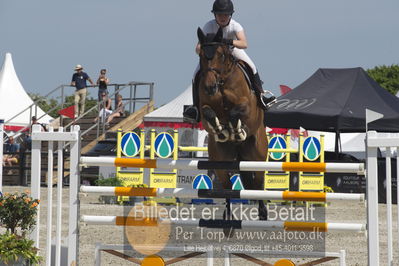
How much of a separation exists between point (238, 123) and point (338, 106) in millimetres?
11512

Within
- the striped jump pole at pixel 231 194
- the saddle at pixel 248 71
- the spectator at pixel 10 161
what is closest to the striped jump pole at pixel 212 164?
the striped jump pole at pixel 231 194

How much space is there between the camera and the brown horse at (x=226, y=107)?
590cm

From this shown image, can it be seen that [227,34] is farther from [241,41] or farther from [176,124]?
[176,124]

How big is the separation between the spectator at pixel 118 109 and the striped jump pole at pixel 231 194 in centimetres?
1735

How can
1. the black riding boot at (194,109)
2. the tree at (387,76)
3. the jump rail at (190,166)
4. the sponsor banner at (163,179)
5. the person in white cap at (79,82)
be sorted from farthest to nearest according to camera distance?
the tree at (387,76)
the person in white cap at (79,82)
the sponsor banner at (163,179)
the black riding boot at (194,109)
the jump rail at (190,166)

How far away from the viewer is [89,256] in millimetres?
7680

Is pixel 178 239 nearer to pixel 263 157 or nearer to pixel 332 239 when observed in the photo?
pixel 332 239

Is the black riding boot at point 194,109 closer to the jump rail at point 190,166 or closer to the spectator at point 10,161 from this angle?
the jump rail at point 190,166

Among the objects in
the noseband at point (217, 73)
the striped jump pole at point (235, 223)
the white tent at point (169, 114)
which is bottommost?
the striped jump pole at point (235, 223)

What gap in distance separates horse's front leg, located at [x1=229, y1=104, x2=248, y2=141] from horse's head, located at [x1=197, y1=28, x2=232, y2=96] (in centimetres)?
26

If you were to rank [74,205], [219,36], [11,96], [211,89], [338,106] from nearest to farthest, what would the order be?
[74,205] → [211,89] → [219,36] → [338,106] → [11,96]

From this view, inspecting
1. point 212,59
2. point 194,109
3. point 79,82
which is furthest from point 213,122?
point 79,82

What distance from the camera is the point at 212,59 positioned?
232 inches

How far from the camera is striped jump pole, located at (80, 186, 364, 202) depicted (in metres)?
5.25
